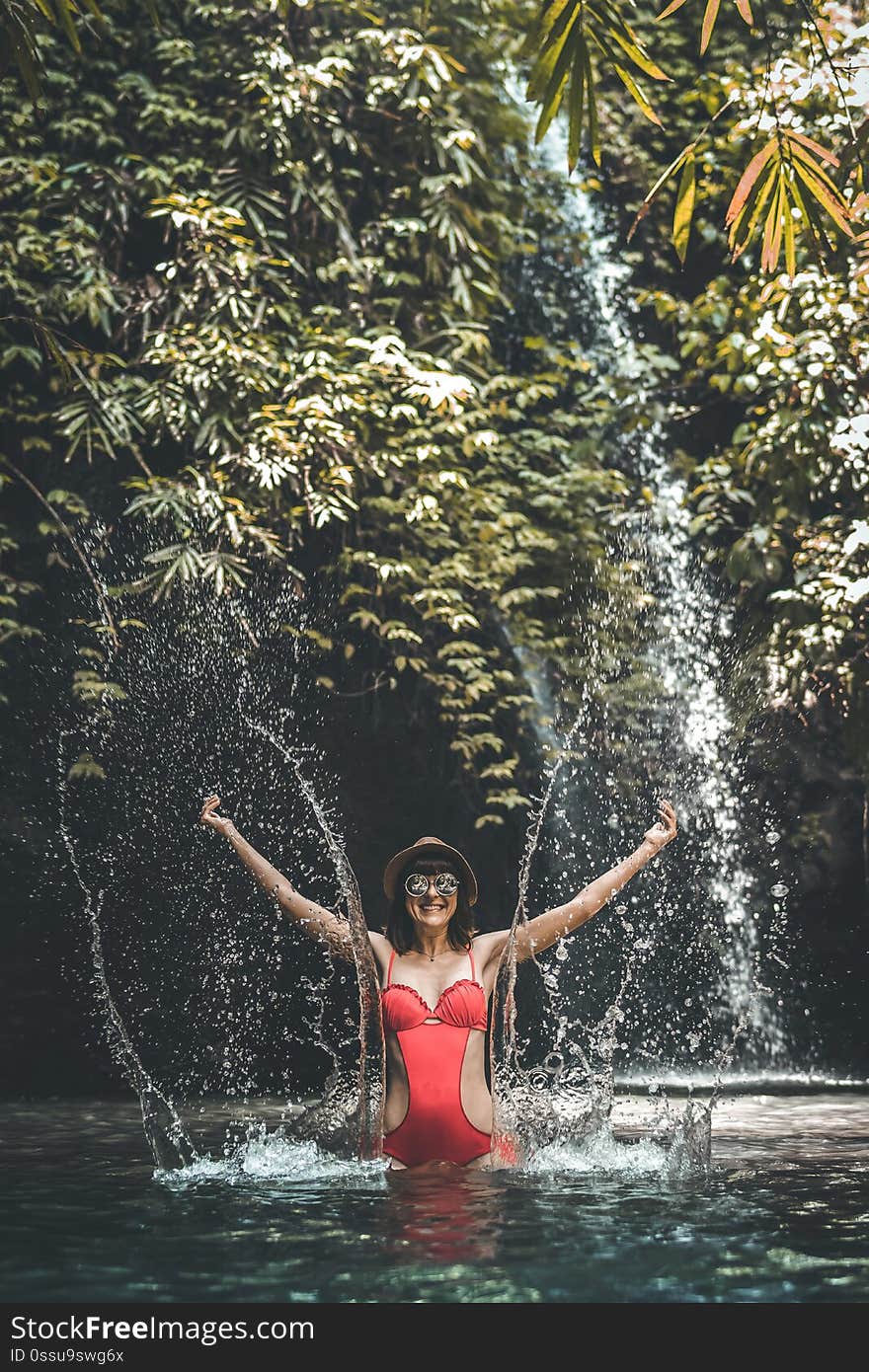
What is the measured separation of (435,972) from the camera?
4.40 meters

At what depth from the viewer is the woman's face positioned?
443 cm

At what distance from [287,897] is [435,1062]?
759 millimetres

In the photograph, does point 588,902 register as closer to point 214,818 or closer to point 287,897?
point 287,897

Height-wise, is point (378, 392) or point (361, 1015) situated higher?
point (378, 392)

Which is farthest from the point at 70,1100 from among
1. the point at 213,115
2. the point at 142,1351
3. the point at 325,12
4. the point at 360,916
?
the point at 325,12

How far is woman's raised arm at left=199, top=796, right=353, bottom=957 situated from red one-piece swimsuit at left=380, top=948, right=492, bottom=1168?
32 centimetres

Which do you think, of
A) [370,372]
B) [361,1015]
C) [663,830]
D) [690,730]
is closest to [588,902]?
[663,830]

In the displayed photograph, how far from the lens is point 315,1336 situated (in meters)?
2.62

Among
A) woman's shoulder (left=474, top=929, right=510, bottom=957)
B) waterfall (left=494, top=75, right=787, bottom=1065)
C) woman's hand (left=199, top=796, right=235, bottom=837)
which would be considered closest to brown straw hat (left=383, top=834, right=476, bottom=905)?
woman's shoulder (left=474, top=929, right=510, bottom=957)

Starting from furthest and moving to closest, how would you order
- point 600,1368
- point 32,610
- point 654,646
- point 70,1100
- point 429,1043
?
point 654,646 < point 32,610 < point 70,1100 < point 429,1043 < point 600,1368

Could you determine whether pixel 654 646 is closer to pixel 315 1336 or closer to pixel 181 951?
pixel 181 951

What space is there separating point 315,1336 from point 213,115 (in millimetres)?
9884

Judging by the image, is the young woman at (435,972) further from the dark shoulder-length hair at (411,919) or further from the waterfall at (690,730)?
the waterfall at (690,730)

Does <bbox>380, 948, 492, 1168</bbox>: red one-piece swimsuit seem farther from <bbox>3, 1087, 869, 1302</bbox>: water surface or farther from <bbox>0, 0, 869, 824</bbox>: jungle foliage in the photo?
<bbox>0, 0, 869, 824</bbox>: jungle foliage
